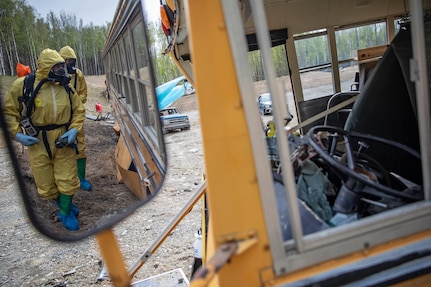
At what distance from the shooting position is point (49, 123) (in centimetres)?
131

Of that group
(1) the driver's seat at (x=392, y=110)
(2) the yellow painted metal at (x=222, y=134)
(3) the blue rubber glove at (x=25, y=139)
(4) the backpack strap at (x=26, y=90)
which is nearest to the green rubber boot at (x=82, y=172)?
(3) the blue rubber glove at (x=25, y=139)

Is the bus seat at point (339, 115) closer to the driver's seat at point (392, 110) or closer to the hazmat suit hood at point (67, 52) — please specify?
the driver's seat at point (392, 110)

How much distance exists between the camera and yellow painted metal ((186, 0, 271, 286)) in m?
1.23

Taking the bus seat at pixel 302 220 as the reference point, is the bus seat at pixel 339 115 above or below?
above

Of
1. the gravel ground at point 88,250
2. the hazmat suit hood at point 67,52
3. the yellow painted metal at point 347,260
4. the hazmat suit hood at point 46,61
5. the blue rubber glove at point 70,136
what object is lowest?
the gravel ground at point 88,250

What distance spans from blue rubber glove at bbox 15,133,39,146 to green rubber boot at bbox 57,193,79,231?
41cm

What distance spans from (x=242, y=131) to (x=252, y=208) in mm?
270

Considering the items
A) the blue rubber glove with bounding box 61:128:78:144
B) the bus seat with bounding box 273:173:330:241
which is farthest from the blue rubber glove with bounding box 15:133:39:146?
the bus seat with bounding box 273:173:330:241

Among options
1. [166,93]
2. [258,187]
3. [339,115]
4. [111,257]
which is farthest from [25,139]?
[339,115]

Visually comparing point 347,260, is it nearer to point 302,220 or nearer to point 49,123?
point 302,220

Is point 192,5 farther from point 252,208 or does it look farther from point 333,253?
point 333,253

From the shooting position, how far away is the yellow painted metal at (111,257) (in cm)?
115

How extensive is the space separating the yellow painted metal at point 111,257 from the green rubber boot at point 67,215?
0.58 meters

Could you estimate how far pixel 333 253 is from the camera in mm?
1329
